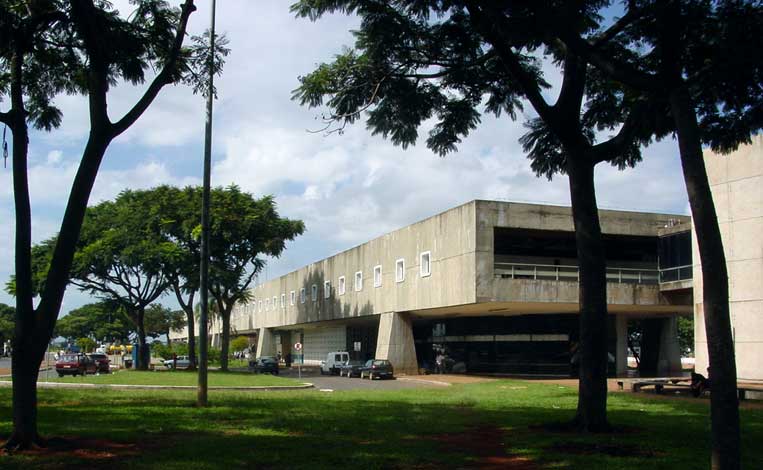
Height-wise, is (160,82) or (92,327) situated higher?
(160,82)

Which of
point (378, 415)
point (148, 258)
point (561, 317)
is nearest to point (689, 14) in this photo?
point (378, 415)

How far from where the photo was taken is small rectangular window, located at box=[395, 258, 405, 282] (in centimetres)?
4628

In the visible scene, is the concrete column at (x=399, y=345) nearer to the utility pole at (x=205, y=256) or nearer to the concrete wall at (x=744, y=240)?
the concrete wall at (x=744, y=240)

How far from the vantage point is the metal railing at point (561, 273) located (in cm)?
3906

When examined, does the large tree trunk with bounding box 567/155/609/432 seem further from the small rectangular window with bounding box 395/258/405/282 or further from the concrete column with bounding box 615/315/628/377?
the concrete column with bounding box 615/315/628/377

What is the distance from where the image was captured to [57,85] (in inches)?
635

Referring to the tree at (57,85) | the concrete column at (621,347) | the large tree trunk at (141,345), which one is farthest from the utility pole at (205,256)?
the large tree trunk at (141,345)

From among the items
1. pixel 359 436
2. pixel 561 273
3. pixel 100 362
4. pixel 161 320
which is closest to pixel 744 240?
pixel 561 273

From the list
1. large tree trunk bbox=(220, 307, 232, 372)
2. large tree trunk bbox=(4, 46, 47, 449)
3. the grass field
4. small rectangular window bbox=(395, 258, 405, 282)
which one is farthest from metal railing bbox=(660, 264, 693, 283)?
large tree trunk bbox=(4, 46, 47, 449)

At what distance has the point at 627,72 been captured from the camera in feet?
34.6

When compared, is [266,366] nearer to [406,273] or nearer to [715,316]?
[406,273]

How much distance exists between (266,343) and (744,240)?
59.5 metres

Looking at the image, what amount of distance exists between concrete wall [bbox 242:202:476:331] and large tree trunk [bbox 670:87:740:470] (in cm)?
2849

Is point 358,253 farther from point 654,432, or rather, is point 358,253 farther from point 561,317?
point 654,432
